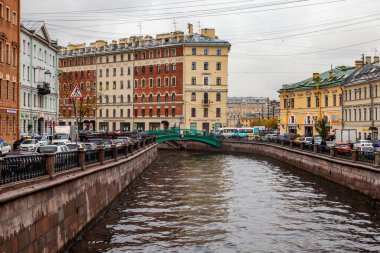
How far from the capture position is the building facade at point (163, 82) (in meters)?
93.0

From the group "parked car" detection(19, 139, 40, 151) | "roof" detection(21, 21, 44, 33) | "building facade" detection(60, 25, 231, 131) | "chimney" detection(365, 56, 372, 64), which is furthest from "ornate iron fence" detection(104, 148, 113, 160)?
"building facade" detection(60, 25, 231, 131)

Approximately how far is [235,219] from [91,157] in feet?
23.1

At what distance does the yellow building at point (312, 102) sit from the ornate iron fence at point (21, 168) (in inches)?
2478

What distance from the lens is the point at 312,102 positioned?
82562 mm

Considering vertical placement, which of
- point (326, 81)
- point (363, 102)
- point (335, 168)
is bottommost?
point (335, 168)

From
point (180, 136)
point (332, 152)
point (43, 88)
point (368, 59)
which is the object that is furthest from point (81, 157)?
point (368, 59)

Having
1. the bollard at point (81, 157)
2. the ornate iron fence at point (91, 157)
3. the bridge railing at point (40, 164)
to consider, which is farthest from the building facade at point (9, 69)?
the bollard at point (81, 157)

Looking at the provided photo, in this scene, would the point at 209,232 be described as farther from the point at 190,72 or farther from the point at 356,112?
the point at 190,72

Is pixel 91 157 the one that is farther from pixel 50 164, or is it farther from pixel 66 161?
pixel 50 164

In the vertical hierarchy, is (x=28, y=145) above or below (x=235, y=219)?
above

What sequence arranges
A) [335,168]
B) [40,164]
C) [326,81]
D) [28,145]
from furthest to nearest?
1. [326,81]
2. [28,145]
3. [335,168]
4. [40,164]

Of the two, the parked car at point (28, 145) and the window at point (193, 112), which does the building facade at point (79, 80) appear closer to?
the window at point (193, 112)

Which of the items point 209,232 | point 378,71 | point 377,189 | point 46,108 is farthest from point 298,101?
point 209,232

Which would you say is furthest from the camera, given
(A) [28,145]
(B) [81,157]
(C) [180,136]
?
(C) [180,136]
